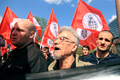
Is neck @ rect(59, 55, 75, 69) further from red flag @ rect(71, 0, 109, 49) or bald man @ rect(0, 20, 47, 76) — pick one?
red flag @ rect(71, 0, 109, 49)

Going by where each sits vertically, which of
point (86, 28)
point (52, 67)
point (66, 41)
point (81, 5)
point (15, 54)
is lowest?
point (52, 67)

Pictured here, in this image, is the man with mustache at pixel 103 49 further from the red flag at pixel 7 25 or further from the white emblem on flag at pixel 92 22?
the red flag at pixel 7 25

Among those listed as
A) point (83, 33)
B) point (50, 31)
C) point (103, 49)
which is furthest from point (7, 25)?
point (103, 49)

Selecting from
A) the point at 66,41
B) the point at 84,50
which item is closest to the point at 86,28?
the point at 84,50

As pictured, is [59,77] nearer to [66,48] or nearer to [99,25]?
[66,48]

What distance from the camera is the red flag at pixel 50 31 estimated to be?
5.95 m

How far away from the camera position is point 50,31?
611 cm

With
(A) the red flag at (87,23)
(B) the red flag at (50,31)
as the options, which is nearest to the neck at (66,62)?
(A) the red flag at (87,23)

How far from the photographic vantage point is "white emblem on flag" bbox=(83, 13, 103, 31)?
481 centimetres

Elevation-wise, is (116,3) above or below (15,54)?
above

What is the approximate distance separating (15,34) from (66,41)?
2.23 ft

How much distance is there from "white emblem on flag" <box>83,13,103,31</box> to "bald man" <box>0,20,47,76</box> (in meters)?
3.93

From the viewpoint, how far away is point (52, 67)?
1.58 m

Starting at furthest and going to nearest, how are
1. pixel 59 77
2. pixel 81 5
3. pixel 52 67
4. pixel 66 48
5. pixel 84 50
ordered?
pixel 81 5, pixel 84 50, pixel 52 67, pixel 66 48, pixel 59 77
